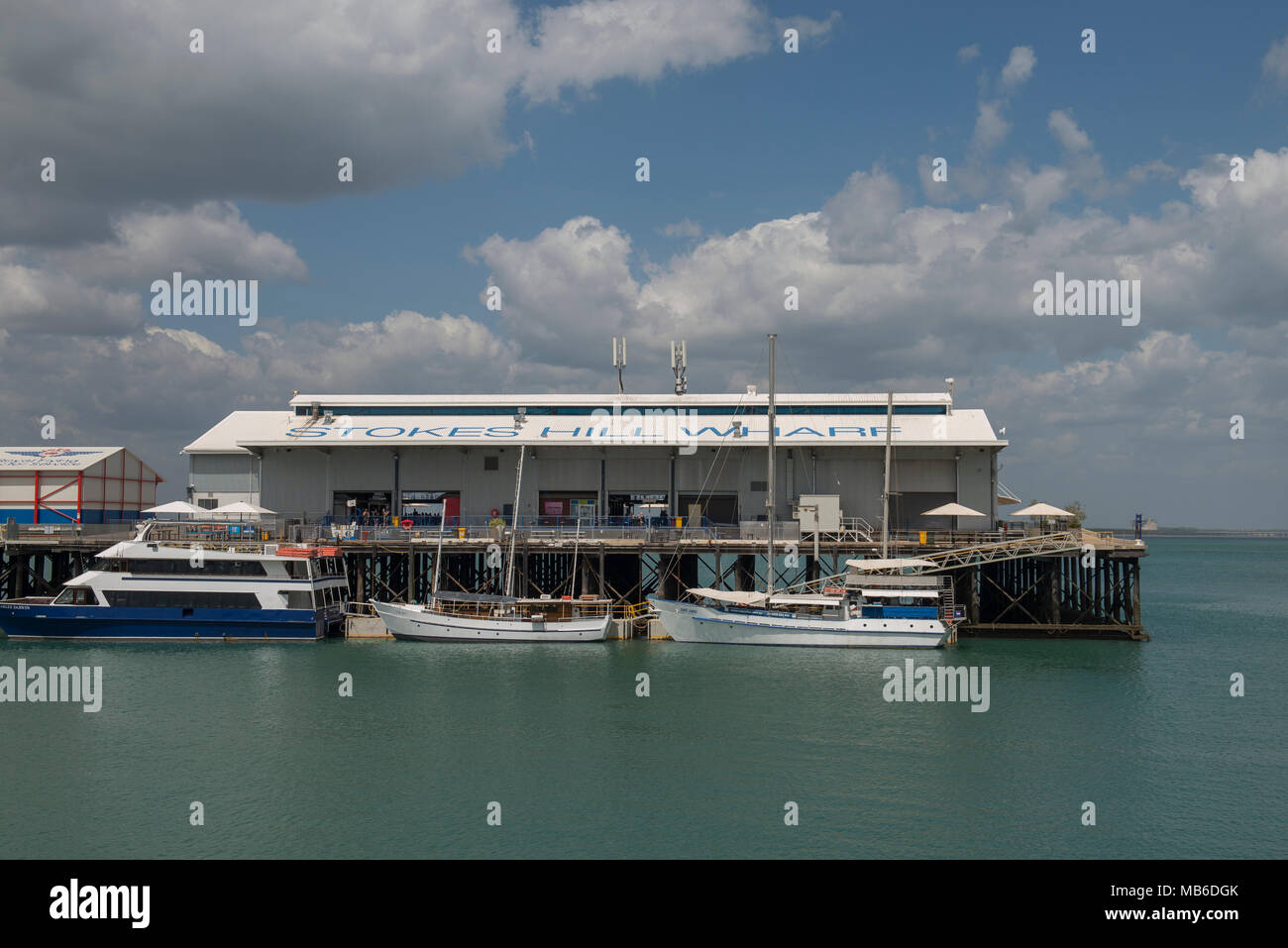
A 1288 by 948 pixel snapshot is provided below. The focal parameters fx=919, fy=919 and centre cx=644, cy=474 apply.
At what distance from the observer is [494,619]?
4616cm

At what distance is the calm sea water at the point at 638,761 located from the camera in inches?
Answer: 827

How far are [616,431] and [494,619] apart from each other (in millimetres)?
15071

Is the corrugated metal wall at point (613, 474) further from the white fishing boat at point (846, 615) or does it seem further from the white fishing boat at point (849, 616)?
the white fishing boat at point (849, 616)

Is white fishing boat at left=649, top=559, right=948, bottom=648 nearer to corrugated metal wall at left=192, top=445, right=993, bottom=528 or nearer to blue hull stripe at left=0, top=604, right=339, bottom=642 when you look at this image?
corrugated metal wall at left=192, top=445, right=993, bottom=528

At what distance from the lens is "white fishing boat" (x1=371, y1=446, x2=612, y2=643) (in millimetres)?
45969

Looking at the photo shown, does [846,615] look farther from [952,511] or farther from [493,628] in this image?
[493,628]

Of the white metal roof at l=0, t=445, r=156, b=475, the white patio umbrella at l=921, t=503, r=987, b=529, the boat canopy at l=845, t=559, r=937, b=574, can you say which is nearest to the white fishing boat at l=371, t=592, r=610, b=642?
the boat canopy at l=845, t=559, r=937, b=574

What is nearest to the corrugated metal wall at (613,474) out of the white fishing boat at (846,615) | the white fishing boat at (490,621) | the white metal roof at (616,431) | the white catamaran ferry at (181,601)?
the white metal roof at (616,431)

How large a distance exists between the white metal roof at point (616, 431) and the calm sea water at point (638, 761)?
630 inches

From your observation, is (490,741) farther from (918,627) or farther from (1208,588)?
(1208,588)

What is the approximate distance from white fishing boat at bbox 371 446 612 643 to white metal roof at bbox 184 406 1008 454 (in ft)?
32.2

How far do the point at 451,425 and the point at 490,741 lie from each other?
32.0 m
